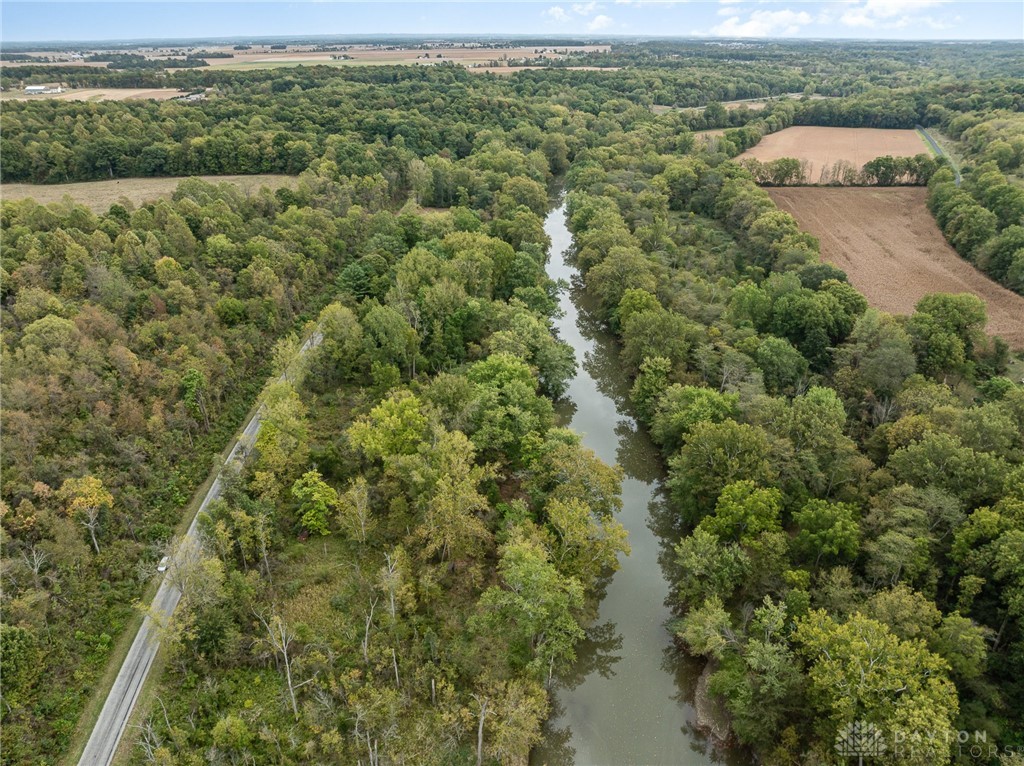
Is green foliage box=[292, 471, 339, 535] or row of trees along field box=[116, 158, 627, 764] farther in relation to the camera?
green foliage box=[292, 471, 339, 535]

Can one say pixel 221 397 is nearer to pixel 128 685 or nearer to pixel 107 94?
pixel 128 685

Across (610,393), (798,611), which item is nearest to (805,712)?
(798,611)

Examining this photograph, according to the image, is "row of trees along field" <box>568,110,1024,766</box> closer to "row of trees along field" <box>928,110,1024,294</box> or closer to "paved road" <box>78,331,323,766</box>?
"row of trees along field" <box>928,110,1024,294</box>

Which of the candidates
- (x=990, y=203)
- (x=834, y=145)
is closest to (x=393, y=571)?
(x=990, y=203)

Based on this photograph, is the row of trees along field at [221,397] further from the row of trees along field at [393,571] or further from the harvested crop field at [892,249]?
the harvested crop field at [892,249]

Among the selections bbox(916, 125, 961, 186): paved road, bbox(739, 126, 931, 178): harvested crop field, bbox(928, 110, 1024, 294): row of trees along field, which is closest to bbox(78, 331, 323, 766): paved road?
bbox(928, 110, 1024, 294): row of trees along field

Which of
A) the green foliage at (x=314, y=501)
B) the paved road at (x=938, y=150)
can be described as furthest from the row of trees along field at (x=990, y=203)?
the green foliage at (x=314, y=501)
